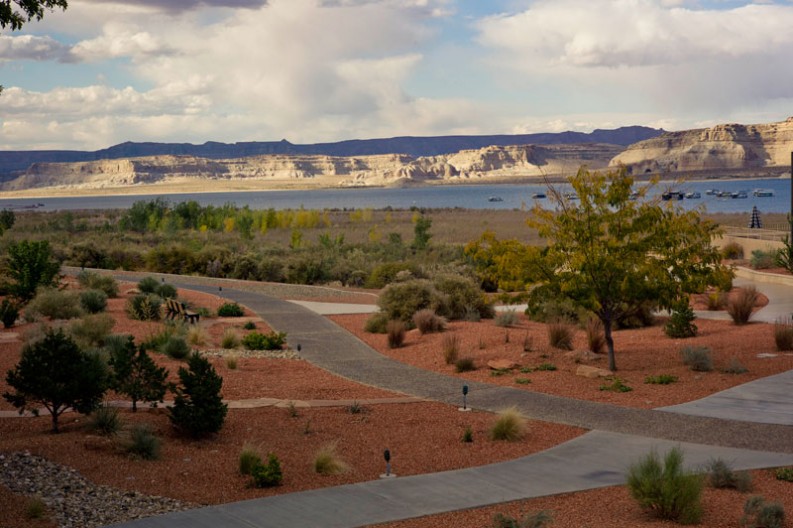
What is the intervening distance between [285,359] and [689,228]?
8757 mm

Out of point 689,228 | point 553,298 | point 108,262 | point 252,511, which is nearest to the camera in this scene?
point 252,511

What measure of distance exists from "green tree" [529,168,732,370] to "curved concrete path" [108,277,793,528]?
7.99ft

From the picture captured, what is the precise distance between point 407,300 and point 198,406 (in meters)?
12.1

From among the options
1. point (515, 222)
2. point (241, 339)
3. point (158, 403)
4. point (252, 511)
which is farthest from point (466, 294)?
point (515, 222)

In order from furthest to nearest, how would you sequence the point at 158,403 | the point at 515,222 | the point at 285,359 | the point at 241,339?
the point at 515,222 < the point at 241,339 < the point at 285,359 < the point at 158,403

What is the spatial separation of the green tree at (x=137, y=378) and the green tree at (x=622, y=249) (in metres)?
7.63

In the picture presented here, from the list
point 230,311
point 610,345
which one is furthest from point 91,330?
point 610,345

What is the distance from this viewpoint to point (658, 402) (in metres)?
14.9

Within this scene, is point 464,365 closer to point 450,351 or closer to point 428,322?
point 450,351

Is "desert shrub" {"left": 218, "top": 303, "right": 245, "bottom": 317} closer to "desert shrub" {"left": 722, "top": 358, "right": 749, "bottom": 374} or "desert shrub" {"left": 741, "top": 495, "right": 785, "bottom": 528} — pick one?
"desert shrub" {"left": 722, "top": 358, "right": 749, "bottom": 374}

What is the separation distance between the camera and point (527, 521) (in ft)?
27.2

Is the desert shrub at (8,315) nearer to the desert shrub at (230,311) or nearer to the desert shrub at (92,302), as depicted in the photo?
the desert shrub at (92,302)

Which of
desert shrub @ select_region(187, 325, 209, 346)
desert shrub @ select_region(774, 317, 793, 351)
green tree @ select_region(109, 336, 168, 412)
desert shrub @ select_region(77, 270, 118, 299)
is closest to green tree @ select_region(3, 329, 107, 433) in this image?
green tree @ select_region(109, 336, 168, 412)

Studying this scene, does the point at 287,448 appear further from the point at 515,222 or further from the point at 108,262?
the point at 515,222
